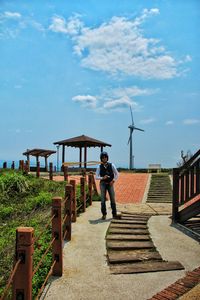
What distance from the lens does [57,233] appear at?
420 centimetres

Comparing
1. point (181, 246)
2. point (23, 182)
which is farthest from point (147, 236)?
point (23, 182)

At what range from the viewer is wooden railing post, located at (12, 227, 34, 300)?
2773mm

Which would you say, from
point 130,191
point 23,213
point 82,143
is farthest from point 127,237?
point 82,143

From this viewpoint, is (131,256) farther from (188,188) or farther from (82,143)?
(82,143)

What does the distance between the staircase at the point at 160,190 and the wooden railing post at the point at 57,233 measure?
920 cm

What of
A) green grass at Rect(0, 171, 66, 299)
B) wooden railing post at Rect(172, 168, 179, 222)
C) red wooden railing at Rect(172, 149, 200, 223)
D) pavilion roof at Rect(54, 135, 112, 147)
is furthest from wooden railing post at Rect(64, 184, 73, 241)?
pavilion roof at Rect(54, 135, 112, 147)

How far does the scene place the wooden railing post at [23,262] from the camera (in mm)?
2773

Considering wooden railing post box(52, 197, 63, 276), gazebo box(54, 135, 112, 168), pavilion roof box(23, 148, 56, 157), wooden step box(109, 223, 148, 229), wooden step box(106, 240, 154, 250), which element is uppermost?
gazebo box(54, 135, 112, 168)

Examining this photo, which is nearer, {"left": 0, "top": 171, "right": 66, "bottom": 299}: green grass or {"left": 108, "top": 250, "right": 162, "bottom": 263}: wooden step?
{"left": 0, "top": 171, "right": 66, "bottom": 299}: green grass

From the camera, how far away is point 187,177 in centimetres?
758

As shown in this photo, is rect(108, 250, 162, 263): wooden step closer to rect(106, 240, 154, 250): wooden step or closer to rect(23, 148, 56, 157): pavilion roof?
rect(106, 240, 154, 250): wooden step

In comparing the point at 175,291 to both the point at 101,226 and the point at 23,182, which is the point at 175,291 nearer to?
the point at 101,226

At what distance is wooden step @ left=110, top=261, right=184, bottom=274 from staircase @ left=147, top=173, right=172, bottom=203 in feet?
27.7

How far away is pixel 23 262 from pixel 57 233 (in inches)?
56.5
